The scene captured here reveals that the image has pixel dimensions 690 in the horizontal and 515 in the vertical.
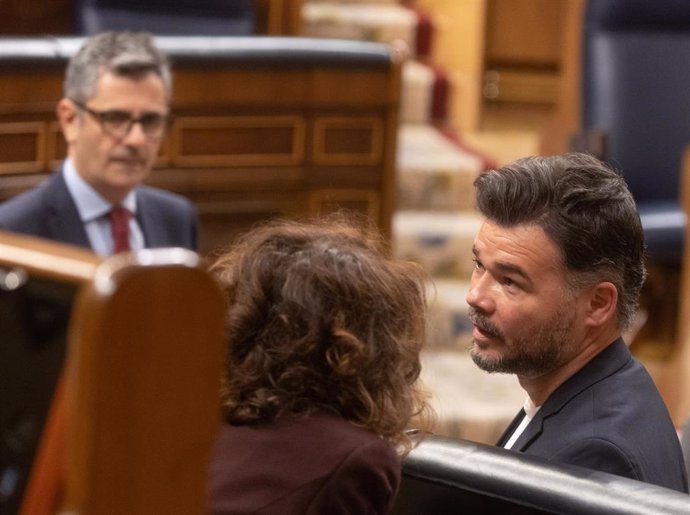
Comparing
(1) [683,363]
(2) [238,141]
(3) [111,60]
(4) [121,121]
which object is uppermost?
(3) [111,60]

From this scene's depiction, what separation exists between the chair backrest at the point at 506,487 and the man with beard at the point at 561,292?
158 mm

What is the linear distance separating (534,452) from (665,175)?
303 cm

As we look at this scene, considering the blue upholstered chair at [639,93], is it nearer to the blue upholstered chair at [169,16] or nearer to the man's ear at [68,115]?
the blue upholstered chair at [169,16]

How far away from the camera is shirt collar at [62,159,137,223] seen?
8.08 feet

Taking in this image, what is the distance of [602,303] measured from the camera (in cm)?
163

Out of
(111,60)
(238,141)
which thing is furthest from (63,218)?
(238,141)

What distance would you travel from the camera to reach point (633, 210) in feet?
5.26

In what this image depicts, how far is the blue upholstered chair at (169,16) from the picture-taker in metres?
4.45

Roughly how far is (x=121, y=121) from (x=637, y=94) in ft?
7.80

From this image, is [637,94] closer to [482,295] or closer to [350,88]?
[350,88]

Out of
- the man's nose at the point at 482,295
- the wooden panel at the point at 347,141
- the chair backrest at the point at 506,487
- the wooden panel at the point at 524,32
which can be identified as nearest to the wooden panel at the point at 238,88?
the wooden panel at the point at 347,141

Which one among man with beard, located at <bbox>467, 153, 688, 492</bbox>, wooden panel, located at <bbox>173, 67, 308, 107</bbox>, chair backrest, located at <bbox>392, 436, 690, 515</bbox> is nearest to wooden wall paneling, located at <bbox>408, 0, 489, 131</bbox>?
wooden panel, located at <bbox>173, 67, 308, 107</bbox>

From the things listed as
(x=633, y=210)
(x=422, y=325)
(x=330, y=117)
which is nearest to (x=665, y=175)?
(x=330, y=117)

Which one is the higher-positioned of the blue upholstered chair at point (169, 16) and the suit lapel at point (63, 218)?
the blue upholstered chair at point (169, 16)
